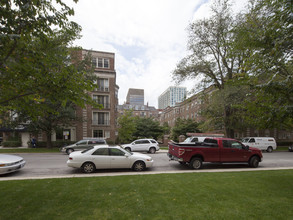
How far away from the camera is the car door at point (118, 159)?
8984 mm

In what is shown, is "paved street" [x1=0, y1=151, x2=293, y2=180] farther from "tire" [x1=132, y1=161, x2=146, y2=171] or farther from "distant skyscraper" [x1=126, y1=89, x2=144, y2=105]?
"distant skyscraper" [x1=126, y1=89, x2=144, y2=105]

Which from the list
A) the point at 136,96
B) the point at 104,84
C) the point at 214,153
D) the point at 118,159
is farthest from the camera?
the point at 136,96

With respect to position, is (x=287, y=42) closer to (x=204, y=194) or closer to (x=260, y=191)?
(x=260, y=191)

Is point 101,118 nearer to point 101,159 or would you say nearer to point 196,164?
point 101,159

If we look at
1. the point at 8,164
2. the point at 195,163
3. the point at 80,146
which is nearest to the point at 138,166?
the point at 195,163

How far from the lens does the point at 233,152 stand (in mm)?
10414

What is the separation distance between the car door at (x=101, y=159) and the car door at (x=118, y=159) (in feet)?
0.70

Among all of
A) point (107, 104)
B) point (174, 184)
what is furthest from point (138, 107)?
point (174, 184)

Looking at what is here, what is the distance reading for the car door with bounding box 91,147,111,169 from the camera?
8.84 meters

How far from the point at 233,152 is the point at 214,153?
136 cm

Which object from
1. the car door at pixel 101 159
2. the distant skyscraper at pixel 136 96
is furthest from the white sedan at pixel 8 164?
the distant skyscraper at pixel 136 96

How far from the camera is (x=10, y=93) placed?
461cm

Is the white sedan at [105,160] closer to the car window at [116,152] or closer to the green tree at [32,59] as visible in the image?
the car window at [116,152]

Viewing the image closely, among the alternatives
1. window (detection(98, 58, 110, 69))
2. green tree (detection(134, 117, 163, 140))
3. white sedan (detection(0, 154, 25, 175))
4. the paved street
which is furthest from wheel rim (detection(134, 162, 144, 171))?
window (detection(98, 58, 110, 69))
